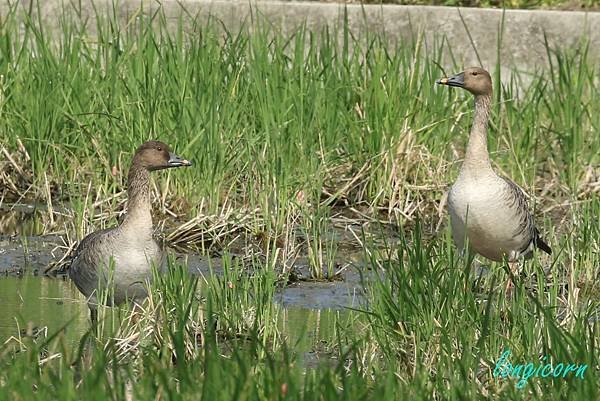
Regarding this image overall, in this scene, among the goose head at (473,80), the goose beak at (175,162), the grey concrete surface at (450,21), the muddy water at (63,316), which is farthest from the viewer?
the grey concrete surface at (450,21)

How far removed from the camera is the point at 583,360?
4.71m

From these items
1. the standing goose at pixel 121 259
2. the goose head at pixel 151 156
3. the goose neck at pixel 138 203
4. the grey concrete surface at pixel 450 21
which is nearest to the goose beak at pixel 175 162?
the goose head at pixel 151 156

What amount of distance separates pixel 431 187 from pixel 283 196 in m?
1.18

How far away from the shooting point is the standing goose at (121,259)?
22.2ft

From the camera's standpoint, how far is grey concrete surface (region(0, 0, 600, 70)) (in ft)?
36.7

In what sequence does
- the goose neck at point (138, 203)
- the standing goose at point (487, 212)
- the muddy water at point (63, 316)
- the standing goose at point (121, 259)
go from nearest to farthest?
1. the muddy water at point (63, 316)
2. the standing goose at point (121, 259)
3. the goose neck at point (138, 203)
4. the standing goose at point (487, 212)

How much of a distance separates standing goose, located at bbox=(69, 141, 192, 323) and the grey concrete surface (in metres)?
4.22

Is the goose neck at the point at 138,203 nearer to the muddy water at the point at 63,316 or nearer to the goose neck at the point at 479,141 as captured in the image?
the muddy water at the point at 63,316

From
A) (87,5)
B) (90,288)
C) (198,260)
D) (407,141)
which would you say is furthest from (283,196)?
(87,5)

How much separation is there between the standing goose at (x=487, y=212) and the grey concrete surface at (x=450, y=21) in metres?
3.50

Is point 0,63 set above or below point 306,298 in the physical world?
above

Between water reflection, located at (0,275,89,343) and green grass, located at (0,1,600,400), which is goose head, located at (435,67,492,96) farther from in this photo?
Result: water reflection, located at (0,275,89,343)

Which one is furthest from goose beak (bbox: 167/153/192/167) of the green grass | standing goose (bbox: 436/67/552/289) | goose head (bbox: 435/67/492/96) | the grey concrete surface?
the grey concrete surface

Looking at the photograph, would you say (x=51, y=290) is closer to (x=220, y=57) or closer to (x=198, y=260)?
(x=198, y=260)
